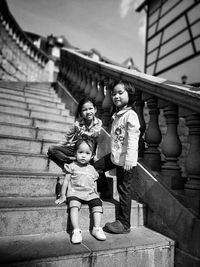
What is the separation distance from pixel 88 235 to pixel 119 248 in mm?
355

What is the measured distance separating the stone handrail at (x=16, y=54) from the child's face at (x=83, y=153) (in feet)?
31.6

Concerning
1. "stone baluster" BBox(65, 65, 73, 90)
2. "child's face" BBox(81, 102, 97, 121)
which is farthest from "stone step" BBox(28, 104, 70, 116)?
"child's face" BBox(81, 102, 97, 121)

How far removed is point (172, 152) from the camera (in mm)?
2154

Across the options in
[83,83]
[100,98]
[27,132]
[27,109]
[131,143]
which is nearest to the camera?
[131,143]

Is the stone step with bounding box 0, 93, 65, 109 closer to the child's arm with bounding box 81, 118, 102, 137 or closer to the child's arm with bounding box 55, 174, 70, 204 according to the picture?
the child's arm with bounding box 81, 118, 102, 137

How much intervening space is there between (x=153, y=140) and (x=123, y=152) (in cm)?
48

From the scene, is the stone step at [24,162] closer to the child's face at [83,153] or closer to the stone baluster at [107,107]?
the child's face at [83,153]

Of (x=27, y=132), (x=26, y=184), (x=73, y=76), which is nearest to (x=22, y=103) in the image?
(x=27, y=132)

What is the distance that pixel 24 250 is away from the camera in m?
1.51

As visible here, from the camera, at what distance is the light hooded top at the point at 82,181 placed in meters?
2.13

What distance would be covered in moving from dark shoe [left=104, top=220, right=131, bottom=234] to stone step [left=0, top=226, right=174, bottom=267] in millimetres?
48

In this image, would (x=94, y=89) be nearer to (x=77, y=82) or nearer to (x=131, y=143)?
(x=77, y=82)

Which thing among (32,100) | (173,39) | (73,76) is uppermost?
(173,39)

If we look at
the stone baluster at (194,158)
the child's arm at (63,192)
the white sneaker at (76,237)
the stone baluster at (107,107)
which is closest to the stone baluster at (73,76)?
the stone baluster at (107,107)
